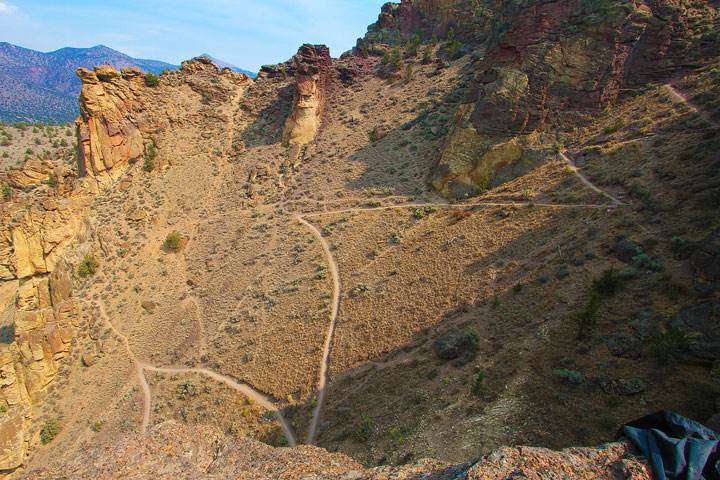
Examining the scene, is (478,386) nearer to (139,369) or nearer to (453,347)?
(453,347)

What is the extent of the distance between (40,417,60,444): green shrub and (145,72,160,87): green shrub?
4354cm

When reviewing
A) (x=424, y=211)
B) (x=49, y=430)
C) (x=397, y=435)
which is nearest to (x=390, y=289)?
(x=424, y=211)

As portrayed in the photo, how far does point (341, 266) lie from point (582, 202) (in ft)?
64.2

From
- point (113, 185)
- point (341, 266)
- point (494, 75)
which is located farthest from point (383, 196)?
point (113, 185)

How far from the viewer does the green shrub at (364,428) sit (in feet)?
48.8

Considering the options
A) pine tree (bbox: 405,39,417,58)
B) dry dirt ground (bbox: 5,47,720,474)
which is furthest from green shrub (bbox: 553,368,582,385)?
pine tree (bbox: 405,39,417,58)

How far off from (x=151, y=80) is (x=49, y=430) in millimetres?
44500

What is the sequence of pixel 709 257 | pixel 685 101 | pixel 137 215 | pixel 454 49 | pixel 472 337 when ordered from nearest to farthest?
1. pixel 709 257
2. pixel 472 337
3. pixel 685 101
4. pixel 137 215
5. pixel 454 49

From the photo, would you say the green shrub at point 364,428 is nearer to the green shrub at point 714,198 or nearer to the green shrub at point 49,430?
the green shrub at point 714,198

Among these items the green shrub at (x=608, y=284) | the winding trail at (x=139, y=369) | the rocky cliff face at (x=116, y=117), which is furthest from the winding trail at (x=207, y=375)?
the rocky cliff face at (x=116, y=117)

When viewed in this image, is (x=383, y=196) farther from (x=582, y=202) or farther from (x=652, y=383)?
(x=652, y=383)

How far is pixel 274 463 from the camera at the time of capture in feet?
35.8

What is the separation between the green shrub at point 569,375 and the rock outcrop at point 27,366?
132 ft

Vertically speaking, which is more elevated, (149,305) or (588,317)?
(588,317)
